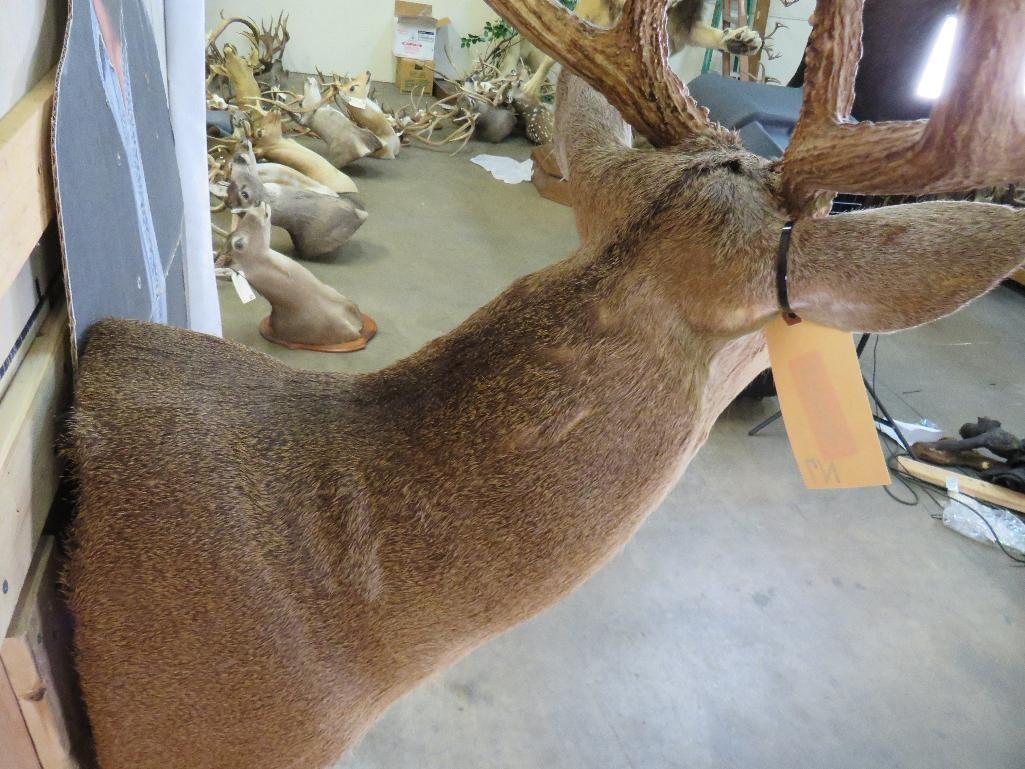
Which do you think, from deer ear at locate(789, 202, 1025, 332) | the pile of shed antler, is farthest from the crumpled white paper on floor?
deer ear at locate(789, 202, 1025, 332)

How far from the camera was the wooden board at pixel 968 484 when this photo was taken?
3.05 metres

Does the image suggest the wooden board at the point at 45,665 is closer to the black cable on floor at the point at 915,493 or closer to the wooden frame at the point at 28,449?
the wooden frame at the point at 28,449

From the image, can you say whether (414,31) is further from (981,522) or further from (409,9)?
(981,522)

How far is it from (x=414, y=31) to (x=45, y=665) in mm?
6413

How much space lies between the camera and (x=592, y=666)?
2139mm

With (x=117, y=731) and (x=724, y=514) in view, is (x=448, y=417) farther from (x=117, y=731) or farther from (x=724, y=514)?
(x=724, y=514)

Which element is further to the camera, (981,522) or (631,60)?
(981,522)

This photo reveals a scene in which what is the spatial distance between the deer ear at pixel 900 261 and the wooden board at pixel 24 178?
2.41ft

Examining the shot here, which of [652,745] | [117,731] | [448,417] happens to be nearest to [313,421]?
[448,417]

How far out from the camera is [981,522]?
2971mm

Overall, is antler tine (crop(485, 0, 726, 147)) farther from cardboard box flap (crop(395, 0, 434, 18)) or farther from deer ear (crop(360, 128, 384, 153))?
cardboard box flap (crop(395, 0, 434, 18))

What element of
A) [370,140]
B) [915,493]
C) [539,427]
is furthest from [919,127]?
[370,140]

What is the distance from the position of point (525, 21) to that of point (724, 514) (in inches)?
86.6

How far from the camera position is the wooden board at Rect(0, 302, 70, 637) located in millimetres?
693
